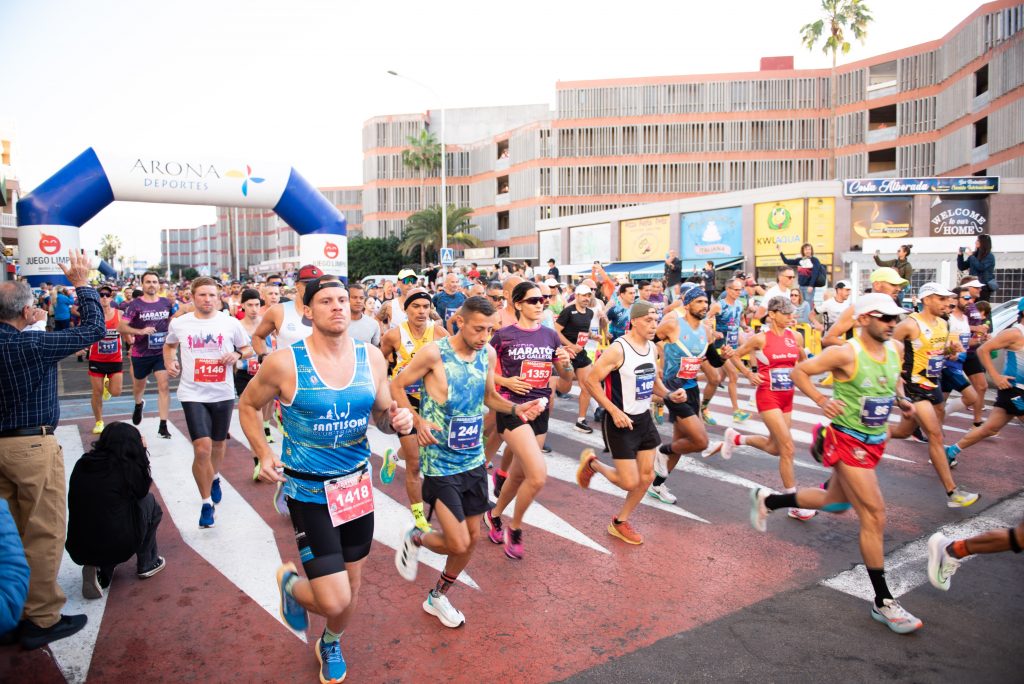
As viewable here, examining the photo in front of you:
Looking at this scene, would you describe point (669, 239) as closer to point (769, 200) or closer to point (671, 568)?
point (769, 200)

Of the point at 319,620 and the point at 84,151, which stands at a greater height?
the point at 84,151

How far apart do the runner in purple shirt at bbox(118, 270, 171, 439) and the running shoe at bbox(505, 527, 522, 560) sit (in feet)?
20.0

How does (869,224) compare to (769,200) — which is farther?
(769,200)

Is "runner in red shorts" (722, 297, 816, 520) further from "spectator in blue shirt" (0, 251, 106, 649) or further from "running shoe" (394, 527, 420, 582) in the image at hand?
"spectator in blue shirt" (0, 251, 106, 649)

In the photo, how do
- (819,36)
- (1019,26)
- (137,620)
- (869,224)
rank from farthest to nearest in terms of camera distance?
(819,36) < (1019,26) < (869,224) < (137,620)

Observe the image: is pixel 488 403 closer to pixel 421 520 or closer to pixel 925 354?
pixel 421 520

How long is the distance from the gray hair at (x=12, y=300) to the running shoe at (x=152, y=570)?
6.79ft

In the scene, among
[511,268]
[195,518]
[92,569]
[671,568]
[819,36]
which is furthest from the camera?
[819,36]

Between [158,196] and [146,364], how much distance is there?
29.0ft

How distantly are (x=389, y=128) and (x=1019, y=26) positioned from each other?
5672 cm

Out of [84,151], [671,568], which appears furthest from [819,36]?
[671,568]

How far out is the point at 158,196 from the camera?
17.2 m

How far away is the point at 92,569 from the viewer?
4.83 meters

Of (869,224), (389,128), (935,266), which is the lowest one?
(935,266)
